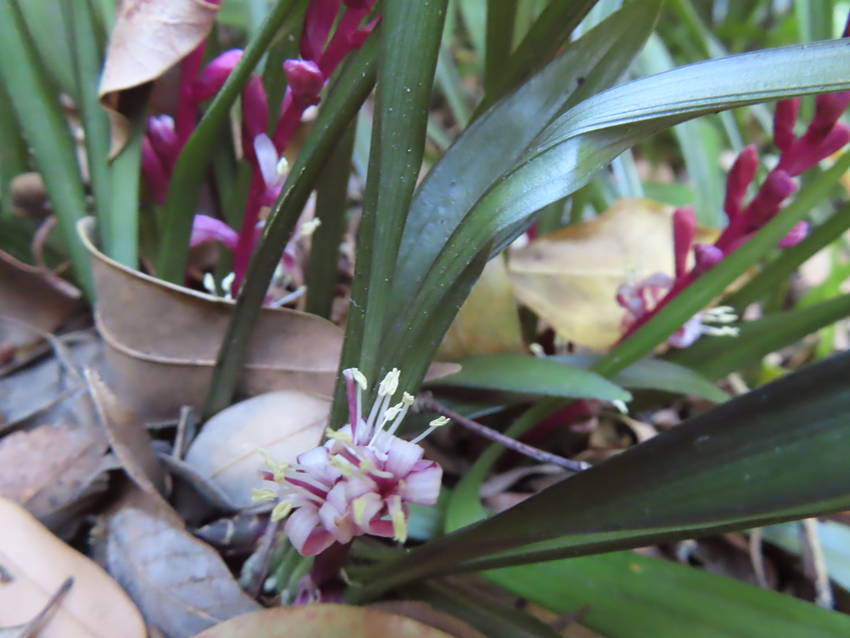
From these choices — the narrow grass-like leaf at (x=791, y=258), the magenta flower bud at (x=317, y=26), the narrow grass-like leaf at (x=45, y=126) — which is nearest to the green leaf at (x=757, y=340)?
the narrow grass-like leaf at (x=791, y=258)


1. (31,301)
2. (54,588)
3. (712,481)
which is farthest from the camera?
(31,301)

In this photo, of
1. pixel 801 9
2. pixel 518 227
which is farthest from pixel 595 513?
pixel 801 9

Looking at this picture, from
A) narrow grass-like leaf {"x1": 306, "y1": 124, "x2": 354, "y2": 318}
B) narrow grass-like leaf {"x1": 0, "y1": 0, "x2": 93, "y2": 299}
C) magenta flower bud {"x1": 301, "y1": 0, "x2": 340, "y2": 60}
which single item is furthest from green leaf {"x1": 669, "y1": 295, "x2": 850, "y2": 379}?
narrow grass-like leaf {"x1": 0, "y1": 0, "x2": 93, "y2": 299}

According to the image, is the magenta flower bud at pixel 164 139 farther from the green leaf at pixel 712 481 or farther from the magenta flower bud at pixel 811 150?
the magenta flower bud at pixel 811 150

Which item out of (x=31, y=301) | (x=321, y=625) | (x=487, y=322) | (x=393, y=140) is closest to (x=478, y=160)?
(x=393, y=140)

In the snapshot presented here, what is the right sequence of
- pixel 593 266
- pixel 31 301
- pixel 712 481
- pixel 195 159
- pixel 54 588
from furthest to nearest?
pixel 593 266, pixel 31 301, pixel 195 159, pixel 54 588, pixel 712 481

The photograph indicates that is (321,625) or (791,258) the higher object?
(791,258)

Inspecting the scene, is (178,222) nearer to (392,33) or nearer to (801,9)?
(392,33)

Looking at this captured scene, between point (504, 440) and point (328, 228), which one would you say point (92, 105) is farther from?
point (504, 440)
